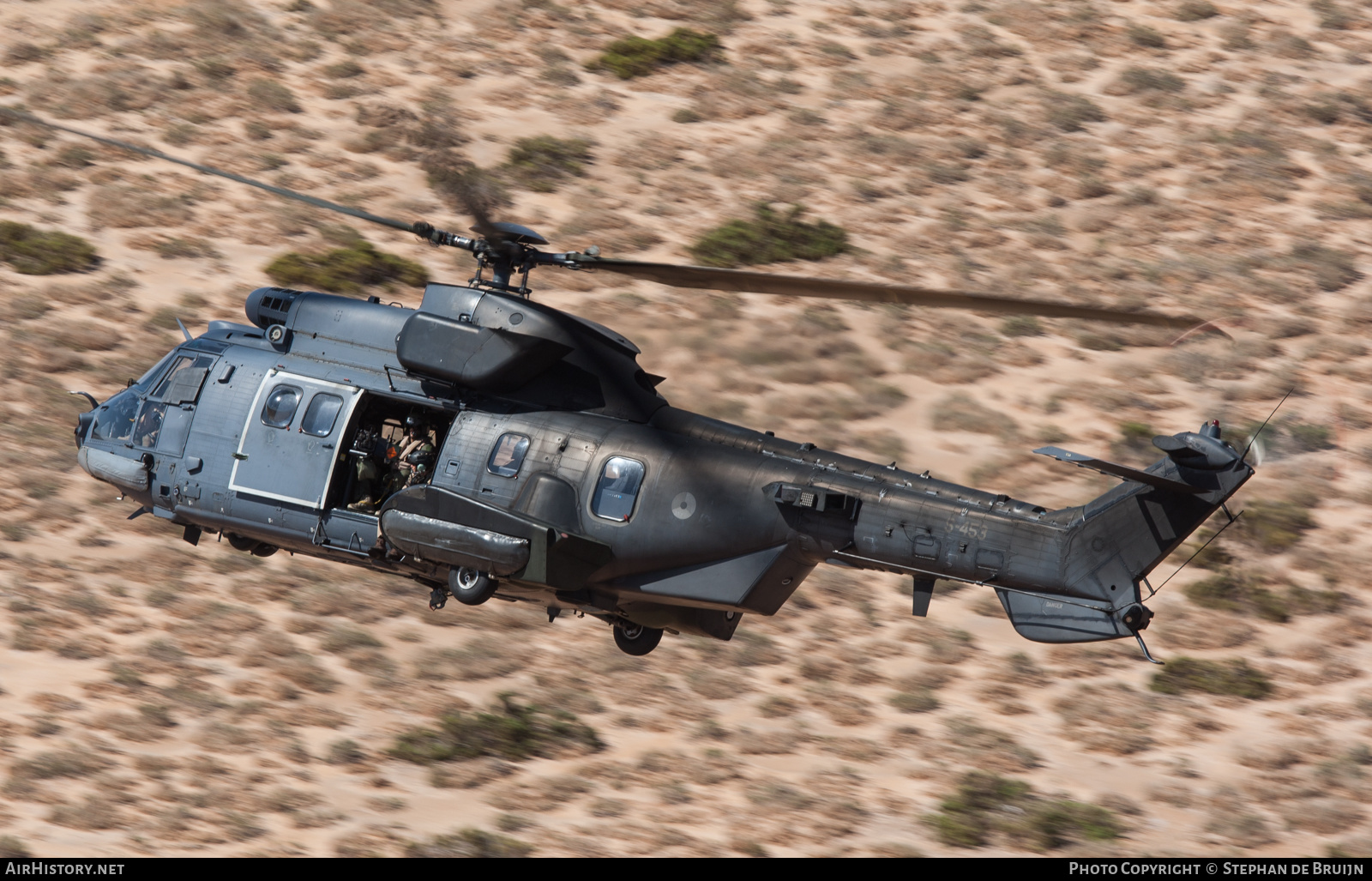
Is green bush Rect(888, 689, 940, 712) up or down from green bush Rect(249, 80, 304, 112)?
down

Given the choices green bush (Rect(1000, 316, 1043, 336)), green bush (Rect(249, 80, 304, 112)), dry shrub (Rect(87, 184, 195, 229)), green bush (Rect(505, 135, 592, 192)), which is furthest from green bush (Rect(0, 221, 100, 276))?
green bush (Rect(1000, 316, 1043, 336))

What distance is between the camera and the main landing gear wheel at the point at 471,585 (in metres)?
14.1

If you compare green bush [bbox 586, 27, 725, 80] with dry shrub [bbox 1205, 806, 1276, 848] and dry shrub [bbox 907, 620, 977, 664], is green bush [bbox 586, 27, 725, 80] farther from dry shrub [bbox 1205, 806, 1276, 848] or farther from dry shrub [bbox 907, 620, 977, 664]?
dry shrub [bbox 1205, 806, 1276, 848]

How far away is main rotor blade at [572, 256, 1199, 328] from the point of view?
36.9 ft

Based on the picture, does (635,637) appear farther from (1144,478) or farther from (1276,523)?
(1276,523)

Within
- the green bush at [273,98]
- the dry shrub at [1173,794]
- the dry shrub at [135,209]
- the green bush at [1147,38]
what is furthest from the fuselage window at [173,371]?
the green bush at [1147,38]

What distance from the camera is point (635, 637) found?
1597 centimetres

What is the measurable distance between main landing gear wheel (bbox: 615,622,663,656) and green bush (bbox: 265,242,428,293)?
13171mm

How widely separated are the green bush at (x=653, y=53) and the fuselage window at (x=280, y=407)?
19941 mm

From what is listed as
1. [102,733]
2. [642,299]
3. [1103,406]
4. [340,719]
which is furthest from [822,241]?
[102,733]

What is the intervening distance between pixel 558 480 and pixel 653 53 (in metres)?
22.0

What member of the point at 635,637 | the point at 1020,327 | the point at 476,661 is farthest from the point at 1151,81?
the point at 635,637

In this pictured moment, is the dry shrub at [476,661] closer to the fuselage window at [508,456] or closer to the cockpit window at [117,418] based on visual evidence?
the cockpit window at [117,418]
